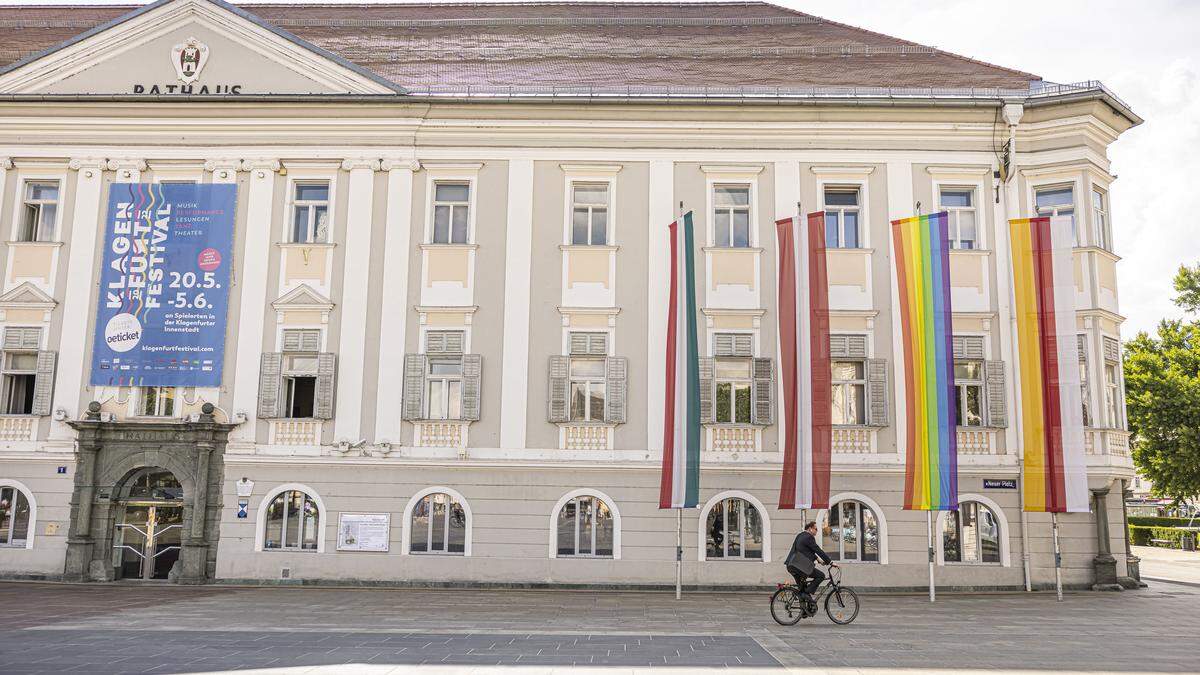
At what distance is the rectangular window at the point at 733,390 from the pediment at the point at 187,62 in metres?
10.6

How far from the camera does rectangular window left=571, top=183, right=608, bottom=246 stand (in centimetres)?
2225

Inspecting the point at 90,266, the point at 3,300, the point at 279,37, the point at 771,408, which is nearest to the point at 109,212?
the point at 90,266

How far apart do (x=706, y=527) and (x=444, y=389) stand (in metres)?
6.83

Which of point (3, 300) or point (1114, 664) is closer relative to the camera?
point (1114, 664)

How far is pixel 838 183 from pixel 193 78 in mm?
15939

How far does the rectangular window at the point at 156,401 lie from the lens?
21.6 metres

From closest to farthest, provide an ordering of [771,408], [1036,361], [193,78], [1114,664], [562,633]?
[1114,664] → [562,633] → [1036,361] → [771,408] → [193,78]

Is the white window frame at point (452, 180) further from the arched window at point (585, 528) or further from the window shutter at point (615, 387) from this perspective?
the arched window at point (585, 528)

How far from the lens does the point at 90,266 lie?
2219 centimetres

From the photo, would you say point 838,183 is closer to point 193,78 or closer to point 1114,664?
point 1114,664

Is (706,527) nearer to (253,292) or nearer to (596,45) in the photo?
(253,292)

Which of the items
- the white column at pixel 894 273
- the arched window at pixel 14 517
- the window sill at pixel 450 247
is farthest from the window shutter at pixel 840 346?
the arched window at pixel 14 517

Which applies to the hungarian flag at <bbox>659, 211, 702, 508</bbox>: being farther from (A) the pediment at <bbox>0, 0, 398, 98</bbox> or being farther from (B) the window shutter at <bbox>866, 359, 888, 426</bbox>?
(A) the pediment at <bbox>0, 0, 398, 98</bbox>

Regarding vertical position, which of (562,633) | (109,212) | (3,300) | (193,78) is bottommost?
(562,633)
